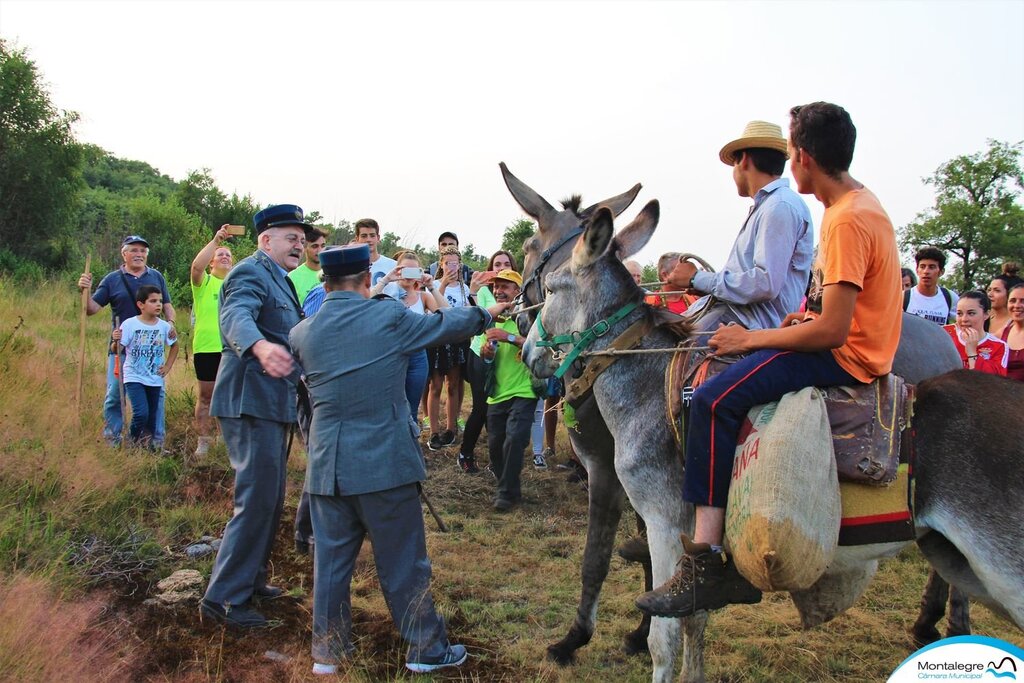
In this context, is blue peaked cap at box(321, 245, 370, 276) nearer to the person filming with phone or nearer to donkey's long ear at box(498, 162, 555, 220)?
donkey's long ear at box(498, 162, 555, 220)

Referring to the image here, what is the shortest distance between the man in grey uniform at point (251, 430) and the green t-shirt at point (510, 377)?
3.48m

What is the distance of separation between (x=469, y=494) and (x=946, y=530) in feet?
19.3

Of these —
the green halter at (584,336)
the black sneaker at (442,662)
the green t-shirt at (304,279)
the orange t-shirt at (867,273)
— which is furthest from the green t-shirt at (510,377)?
the orange t-shirt at (867,273)

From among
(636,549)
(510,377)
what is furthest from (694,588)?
(510,377)

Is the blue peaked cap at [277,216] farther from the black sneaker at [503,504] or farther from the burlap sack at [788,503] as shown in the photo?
the black sneaker at [503,504]

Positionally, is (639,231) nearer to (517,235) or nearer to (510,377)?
(510,377)

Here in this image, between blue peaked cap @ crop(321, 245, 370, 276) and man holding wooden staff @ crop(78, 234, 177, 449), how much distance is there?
16.8 ft

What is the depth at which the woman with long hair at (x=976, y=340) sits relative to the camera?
664cm

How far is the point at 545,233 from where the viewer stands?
5.28 meters

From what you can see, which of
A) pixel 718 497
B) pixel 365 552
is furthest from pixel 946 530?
pixel 365 552

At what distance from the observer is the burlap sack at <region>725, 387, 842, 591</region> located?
302 centimetres

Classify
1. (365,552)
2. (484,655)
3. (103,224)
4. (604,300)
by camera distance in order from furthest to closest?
(103,224) → (365,552) → (484,655) → (604,300)

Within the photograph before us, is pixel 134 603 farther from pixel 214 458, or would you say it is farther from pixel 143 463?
pixel 214 458

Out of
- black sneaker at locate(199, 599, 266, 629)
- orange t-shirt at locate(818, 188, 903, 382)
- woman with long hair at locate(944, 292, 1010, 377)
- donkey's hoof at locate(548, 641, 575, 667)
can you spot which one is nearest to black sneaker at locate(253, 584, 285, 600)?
black sneaker at locate(199, 599, 266, 629)
